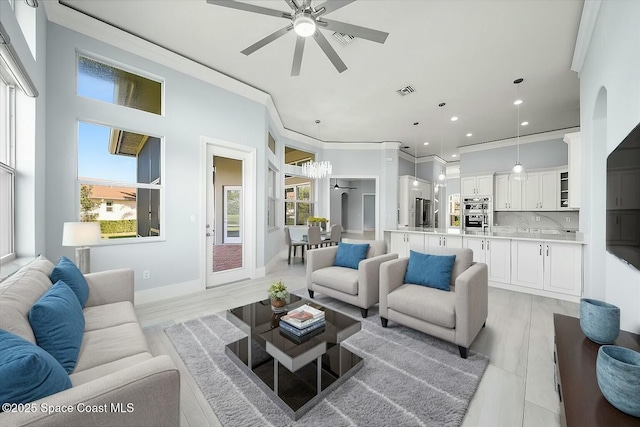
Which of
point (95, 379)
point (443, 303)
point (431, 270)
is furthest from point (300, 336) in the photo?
point (431, 270)

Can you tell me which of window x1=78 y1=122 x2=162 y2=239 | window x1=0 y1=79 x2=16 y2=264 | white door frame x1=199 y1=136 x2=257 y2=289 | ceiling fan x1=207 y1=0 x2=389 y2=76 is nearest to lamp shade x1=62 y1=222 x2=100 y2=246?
window x1=0 y1=79 x2=16 y2=264

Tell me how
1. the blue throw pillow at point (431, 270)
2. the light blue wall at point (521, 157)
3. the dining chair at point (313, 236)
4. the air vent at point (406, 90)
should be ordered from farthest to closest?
1. the light blue wall at point (521, 157)
2. the dining chair at point (313, 236)
3. the air vent at point (406, 90)
4. the blue throw pillow at point (431, 270)

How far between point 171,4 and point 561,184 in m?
8.17

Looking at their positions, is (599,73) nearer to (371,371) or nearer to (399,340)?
(399,340)

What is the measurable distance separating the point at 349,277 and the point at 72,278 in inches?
100.0

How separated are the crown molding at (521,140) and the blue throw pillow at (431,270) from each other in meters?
5.99

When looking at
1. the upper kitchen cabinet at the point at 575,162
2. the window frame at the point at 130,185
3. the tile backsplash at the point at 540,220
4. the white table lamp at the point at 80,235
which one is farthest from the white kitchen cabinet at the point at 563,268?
the white table lamp at the point at 80,235

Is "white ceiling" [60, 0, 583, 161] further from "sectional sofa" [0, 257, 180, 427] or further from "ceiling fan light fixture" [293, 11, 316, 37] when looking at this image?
"sectional sofa" [0, 257, 180, 427]

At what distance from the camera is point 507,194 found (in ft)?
22.5

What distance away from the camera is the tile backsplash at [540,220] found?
625 centimetres

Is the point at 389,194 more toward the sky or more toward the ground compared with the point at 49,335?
more toward the sky

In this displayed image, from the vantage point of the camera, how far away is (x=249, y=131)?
4586 mm

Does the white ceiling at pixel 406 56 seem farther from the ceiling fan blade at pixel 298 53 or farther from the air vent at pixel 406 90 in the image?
the ceiling fan blade at pixel 298 53

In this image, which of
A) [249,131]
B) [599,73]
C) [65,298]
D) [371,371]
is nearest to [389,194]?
[249,131]
